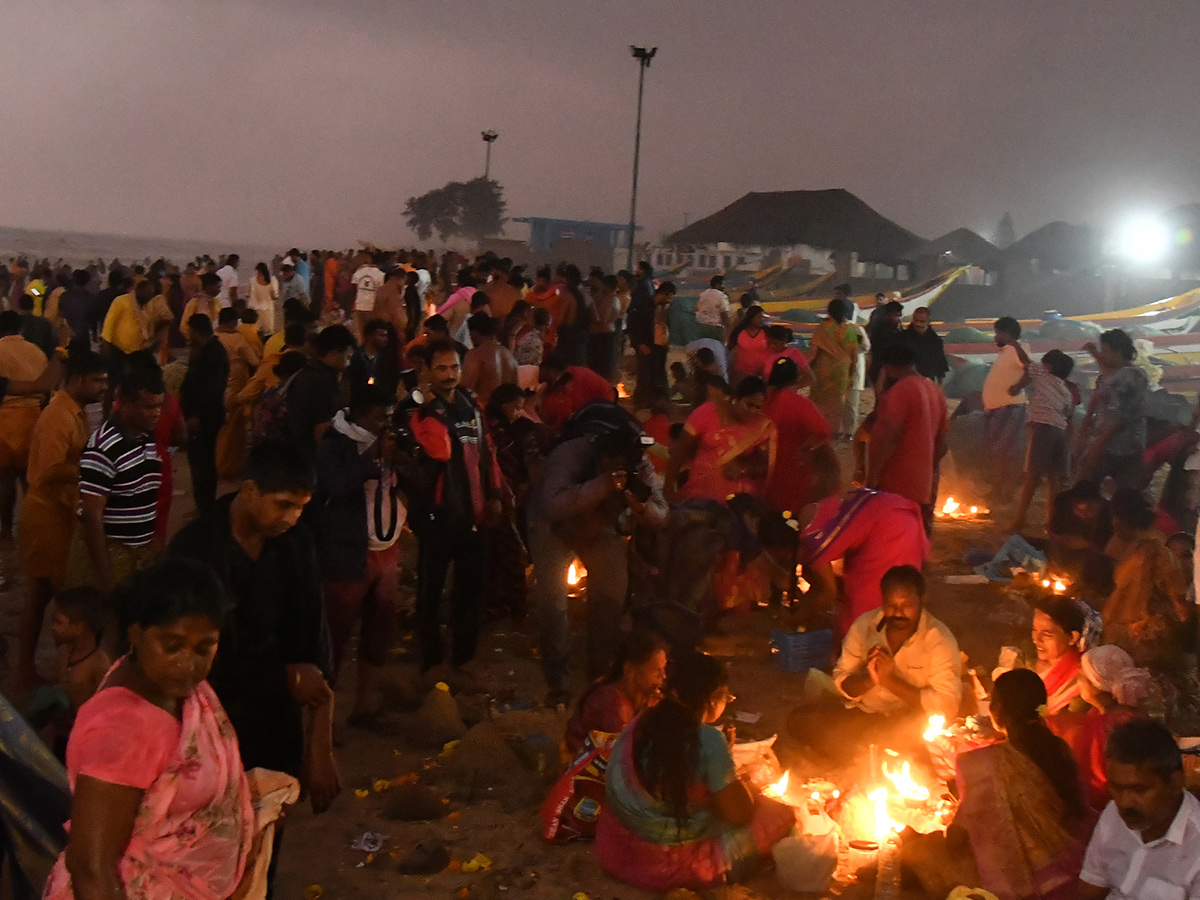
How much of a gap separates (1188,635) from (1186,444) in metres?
3.84

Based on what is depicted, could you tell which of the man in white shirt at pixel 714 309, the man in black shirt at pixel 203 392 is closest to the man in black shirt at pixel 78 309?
the man in black shirt at pixel 203 392

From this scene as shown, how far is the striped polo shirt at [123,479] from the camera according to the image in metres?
5.35

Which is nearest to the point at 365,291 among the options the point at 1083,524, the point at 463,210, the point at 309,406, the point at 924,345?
the point at 924,345

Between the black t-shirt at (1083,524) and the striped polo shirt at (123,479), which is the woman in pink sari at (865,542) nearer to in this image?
the black t-shirt at (1083,524)

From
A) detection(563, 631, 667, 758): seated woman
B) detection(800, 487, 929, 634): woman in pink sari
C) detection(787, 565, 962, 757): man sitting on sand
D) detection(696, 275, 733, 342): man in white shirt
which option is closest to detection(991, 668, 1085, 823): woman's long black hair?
detection(787, 565, 962, 757): man sitting on sand

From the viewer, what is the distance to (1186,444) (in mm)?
9742

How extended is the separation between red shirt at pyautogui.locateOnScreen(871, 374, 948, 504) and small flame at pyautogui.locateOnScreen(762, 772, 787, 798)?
121 inches

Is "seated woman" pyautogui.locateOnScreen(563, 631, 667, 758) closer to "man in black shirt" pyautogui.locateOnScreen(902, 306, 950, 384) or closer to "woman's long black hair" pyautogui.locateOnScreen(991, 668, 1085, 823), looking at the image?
"woman's long black hair" pyautogui.locateOnScreen(991, 668, 1085, 823)

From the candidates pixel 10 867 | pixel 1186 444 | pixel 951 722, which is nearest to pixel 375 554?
pixel 10 867

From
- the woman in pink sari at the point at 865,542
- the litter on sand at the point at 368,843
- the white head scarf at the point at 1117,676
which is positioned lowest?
the litter on sand at the point at 368,843

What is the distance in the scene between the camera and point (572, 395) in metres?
8.07

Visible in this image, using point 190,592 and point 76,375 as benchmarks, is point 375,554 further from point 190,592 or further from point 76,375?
point 190,592

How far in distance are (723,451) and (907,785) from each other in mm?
2989

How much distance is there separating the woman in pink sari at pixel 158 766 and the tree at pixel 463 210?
7809 centimetres
